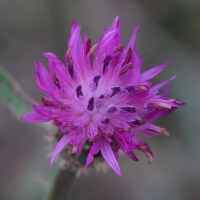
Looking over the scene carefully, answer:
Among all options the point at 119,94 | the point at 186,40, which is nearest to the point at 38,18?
the point at 186,40

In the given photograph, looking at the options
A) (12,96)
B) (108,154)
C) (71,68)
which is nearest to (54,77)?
(71,68)

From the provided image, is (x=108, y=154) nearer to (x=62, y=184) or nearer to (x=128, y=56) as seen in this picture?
(x=128, y=56)

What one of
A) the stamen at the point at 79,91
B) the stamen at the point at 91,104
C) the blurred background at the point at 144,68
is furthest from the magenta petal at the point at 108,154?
the blurred background at the point at 144,68

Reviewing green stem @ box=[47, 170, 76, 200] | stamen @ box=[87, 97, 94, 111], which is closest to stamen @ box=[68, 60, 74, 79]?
stamen @ box=[87, 97, 94, 111]

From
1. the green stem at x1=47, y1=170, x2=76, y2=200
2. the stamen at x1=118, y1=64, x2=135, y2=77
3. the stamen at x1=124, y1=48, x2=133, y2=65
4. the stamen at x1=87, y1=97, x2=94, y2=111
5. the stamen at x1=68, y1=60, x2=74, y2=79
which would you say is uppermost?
the stamen at x1=124, y1=48, x2=133, y2=65

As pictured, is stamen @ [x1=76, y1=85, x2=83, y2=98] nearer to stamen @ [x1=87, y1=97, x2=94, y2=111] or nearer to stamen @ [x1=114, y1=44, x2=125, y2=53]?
stamen @ [x1=87, y1=97, x2=94, y2=111]
